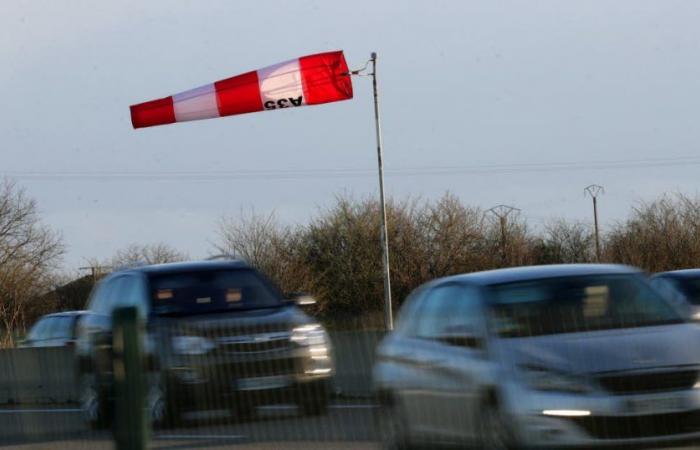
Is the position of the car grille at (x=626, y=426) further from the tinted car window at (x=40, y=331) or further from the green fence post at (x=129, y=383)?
the tinted car window at (x=40, y=331)

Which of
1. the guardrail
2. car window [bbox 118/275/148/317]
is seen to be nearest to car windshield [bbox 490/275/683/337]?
car window [bbox 118/275/148/317]

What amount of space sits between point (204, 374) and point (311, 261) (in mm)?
54949

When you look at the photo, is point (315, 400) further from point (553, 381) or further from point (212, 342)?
point (553, 381)

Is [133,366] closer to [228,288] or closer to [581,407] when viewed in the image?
[581,407]

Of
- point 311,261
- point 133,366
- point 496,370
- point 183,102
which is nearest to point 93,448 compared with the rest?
point 496,370

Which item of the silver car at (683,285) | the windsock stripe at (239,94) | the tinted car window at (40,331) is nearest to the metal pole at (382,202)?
the windsock stripe at (239,94)

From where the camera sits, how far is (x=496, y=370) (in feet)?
28.6

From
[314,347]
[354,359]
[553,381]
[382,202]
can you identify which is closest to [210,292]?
[314,347]

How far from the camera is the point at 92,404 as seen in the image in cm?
1466

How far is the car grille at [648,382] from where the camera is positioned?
8.33 metres

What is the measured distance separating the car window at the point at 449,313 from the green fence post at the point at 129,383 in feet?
16.2

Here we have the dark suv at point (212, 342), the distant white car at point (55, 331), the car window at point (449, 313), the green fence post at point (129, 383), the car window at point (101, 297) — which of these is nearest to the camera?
the green fence post at point (129, 383)

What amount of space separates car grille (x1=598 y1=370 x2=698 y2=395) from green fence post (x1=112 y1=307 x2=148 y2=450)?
4395 millimetres

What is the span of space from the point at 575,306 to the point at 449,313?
0.94 meters
